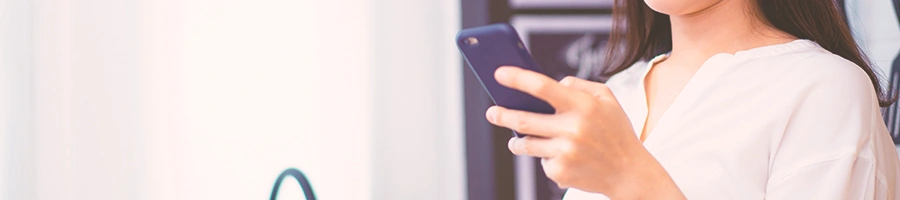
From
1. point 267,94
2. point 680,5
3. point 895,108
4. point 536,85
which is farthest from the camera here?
point 267,94

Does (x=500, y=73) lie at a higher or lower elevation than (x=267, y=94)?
higher

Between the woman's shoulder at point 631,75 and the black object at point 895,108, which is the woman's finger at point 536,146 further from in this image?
the black object at point 895,108

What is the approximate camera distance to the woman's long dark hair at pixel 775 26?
65 centimetres

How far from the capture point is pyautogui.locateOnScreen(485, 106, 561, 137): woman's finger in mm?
381

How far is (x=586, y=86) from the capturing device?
1.28 ft

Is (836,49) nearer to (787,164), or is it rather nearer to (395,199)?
(787,164)

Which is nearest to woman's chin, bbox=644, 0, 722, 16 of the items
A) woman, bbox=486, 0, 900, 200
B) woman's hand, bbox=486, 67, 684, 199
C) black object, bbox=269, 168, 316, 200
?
woman, bbox=486, 0, 900, 200

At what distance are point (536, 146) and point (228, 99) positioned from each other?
0.79 metres

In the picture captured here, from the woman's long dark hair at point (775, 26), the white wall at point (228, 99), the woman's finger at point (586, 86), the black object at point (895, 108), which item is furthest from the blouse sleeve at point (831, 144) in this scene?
the white wall at point (228, 99)

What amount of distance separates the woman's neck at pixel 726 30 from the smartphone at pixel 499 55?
339 mm

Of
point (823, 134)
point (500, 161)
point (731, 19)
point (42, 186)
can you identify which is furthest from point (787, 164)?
point (42, 186)

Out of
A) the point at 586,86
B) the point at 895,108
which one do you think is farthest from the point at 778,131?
the point at 895,108

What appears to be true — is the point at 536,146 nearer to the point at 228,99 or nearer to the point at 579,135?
the point at 579,135

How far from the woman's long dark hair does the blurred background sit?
12.6 inches
